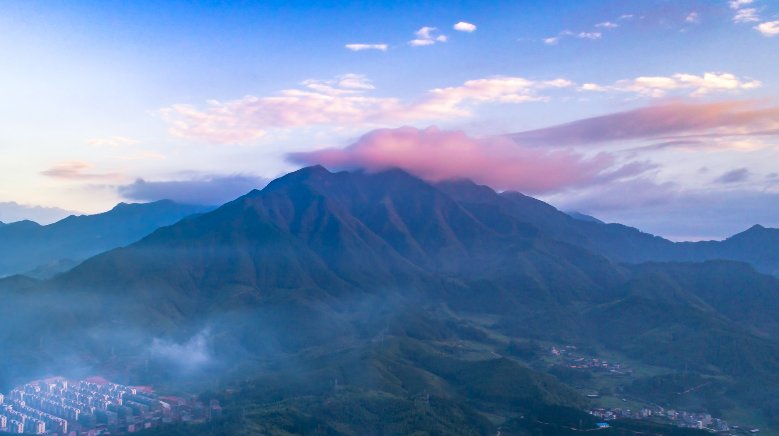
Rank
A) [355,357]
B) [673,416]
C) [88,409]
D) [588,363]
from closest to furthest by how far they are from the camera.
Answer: [88,409]
[673,416]
[355,357]
[588,363]

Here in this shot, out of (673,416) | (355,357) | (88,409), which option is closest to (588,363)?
(673,416)

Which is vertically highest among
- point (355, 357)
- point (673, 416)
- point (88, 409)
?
point (355, 357)

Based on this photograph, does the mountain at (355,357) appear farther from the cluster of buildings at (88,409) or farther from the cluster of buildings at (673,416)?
the cluster of buildings at (88,409)

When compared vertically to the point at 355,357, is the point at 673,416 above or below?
below

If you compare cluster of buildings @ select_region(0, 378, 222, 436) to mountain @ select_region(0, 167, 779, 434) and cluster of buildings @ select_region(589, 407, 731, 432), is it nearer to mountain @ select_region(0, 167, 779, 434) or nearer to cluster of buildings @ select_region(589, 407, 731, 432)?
mountain @ select_region(0, 167, 779, 434)

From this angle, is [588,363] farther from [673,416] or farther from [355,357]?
[355,357]

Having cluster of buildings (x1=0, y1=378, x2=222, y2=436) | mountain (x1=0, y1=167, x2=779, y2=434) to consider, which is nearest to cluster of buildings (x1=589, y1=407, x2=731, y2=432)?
mountain (x1=0, y1=167, x2=779, y2=434)

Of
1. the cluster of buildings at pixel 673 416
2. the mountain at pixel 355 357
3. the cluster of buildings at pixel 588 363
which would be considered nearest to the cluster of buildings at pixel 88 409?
the mountain at pixel 355 357
